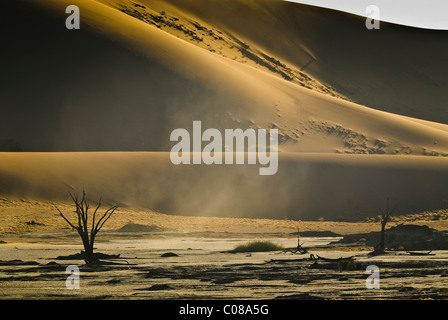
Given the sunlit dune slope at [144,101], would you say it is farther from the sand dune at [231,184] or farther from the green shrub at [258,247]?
the green shrub at [258,247]

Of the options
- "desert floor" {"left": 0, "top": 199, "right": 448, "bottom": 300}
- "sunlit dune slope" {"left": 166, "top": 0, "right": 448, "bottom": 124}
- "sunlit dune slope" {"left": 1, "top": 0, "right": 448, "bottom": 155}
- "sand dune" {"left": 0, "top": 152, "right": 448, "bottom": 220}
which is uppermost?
"sunlit dune slope" {"left": 166, "top": 0, "right": 448, "bottom": 124}

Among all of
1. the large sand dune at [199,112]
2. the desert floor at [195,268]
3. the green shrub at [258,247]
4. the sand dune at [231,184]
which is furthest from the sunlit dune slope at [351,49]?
the green shrub at [258,247]

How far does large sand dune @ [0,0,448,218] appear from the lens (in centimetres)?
4419

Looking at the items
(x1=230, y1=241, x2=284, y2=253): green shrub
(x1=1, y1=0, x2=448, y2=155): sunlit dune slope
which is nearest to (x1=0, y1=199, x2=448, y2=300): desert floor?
(x1=230, y1=241, x2=284, y2=253): green shrub

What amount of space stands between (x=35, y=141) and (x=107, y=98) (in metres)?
7.10

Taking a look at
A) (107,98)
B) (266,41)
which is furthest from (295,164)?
(266,41)

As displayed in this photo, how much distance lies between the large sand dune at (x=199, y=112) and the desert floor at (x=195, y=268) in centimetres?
927

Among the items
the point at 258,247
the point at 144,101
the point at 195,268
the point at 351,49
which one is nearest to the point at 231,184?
the point at 144,101

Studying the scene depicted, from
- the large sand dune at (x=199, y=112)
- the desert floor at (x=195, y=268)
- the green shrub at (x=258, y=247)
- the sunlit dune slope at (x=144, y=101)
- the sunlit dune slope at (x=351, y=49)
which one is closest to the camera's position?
the desert floor at (x=195, y=268)

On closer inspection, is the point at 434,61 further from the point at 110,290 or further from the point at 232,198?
the point at 110,290

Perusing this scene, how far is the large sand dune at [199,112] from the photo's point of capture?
4419cm

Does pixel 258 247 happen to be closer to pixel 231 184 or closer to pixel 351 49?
pixel 231 184

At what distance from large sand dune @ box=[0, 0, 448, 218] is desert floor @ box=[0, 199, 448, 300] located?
30.4ft

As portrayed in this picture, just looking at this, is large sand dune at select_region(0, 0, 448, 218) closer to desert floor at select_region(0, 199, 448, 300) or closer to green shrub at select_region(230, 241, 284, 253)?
desert floor at select_region(0, 199, 448, 300)
